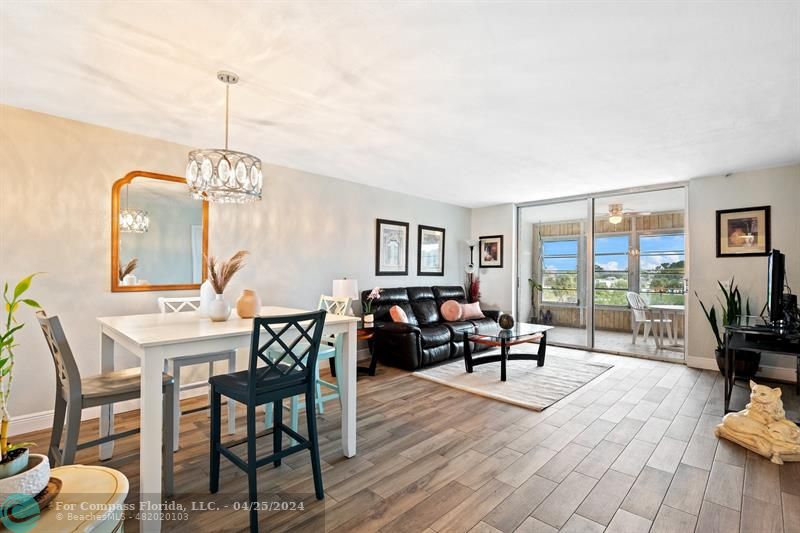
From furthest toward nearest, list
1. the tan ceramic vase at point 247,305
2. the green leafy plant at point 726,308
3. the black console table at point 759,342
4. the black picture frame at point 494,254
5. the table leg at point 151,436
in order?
the black picture frame at point 494,254
the green leafy plant at point 726,308
the black console table at point 759,342
the tan ceramic vase at point 247,305
the table leg at point 151,436

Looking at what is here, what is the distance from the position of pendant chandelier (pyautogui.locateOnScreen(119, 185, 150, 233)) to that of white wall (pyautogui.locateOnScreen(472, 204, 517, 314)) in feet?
17.3

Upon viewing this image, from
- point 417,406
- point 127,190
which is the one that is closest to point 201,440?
point 417,406

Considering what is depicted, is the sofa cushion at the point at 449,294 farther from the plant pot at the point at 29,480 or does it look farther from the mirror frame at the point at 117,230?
the plant pot at the point at 29,480

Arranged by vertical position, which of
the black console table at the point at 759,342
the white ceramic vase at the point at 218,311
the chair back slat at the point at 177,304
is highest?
the white ceramic vase at the point at 218,311

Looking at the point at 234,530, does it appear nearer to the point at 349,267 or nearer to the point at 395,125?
the point at 395,125

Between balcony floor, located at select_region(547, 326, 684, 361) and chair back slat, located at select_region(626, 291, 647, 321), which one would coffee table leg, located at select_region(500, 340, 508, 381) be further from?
chair back slat, located at select_region(626, 291, 647, 321)

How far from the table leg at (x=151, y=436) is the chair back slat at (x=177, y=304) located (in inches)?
65.9

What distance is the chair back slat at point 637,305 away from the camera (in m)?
5.48

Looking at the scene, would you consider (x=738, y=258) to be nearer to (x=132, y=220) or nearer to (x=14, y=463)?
Result: (x=14, y=463)

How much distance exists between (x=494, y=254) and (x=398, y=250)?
6.69 ft

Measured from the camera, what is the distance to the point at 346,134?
11.1ft

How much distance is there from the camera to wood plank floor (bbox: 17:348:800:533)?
186 centimetres

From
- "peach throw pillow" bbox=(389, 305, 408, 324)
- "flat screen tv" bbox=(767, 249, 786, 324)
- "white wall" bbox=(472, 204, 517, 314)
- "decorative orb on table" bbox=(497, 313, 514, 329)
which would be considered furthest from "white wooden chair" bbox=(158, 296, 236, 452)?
"white wall" bbox=(472, 204, 517, 314)

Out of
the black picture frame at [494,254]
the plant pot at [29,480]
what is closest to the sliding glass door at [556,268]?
the black picture frame at [494,254]
